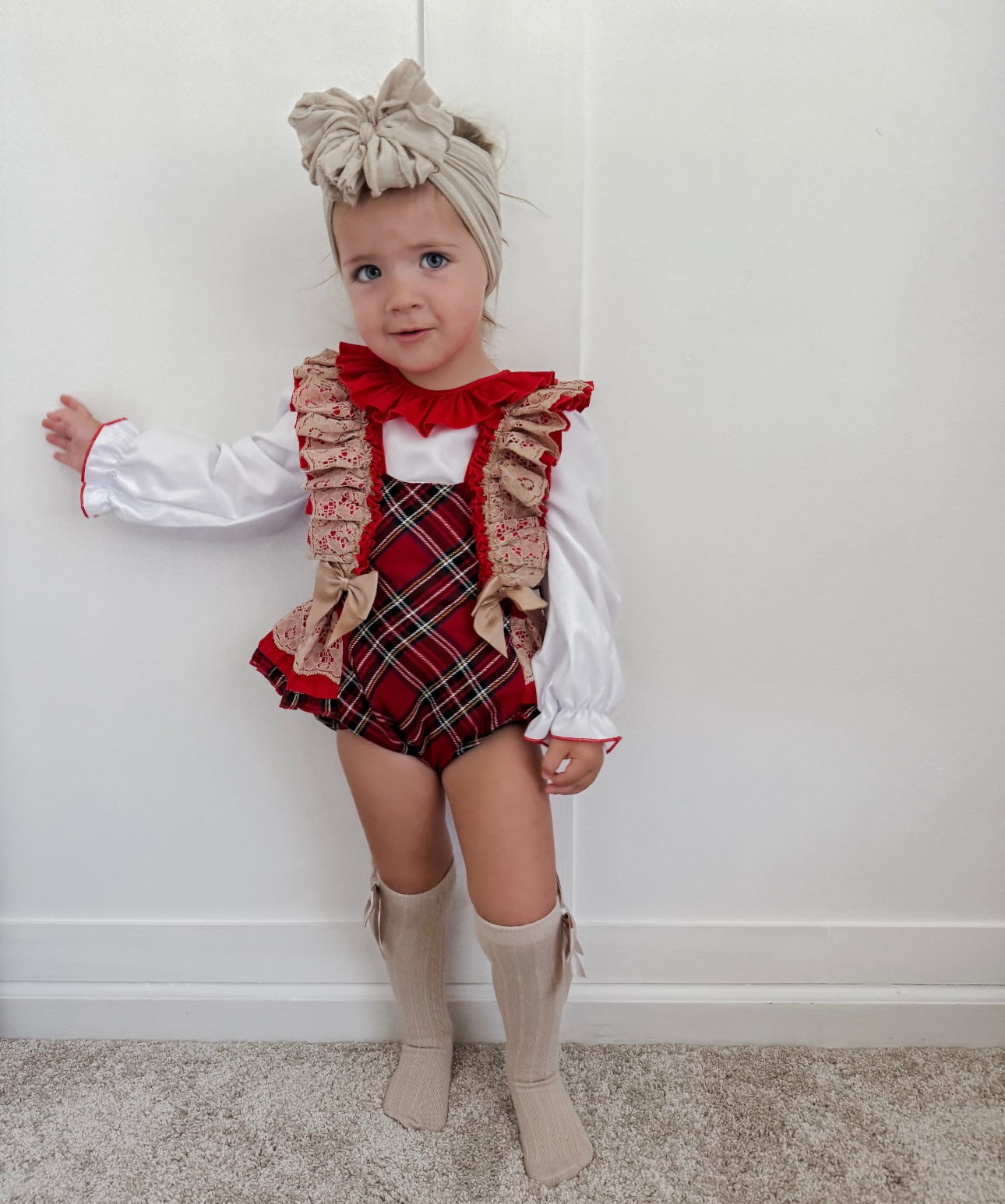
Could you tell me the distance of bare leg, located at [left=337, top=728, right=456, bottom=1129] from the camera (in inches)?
38.9

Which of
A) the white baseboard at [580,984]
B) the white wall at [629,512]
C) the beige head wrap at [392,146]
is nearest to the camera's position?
the beige head wrap at [392,146]

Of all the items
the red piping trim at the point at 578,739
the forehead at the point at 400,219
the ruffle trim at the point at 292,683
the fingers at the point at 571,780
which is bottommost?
the fingers at the point at 571,780

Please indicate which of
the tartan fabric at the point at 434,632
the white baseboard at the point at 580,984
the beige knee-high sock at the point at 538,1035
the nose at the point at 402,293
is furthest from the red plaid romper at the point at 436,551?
the white baseboard at the point at 580,984

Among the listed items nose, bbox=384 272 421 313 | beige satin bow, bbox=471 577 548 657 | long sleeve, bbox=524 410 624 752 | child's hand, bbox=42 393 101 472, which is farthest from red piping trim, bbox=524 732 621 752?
child's hand, bbox=42 393 101 472

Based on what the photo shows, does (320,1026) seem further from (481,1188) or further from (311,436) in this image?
(311,436)

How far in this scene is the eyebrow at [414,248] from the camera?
0.86 metres

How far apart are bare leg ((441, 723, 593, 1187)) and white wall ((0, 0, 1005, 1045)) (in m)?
0.17

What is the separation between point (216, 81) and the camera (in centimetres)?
103

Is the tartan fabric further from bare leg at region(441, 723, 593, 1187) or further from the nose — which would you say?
the nose

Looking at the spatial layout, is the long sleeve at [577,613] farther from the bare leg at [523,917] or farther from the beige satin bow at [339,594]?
the beige satin bow at [339,594]

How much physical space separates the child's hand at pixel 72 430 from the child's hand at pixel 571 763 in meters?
0.65

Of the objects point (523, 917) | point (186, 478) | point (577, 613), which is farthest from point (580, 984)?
point (186, 478)

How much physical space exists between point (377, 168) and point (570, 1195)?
3.59ft

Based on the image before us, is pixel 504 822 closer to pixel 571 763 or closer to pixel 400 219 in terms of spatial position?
pixel 571 763
